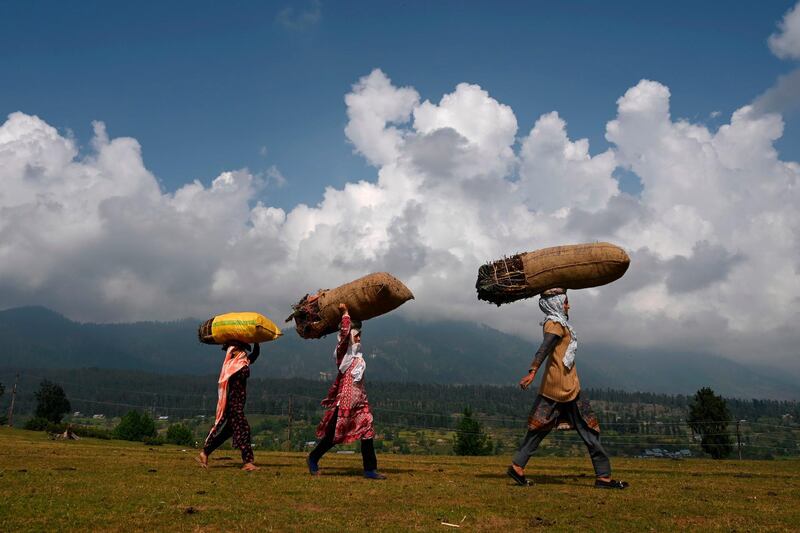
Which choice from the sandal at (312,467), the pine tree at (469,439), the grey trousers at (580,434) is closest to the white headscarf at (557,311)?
the grey trousers at (580,434)

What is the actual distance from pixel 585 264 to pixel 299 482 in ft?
19.3

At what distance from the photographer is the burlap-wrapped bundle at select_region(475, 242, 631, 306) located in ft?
32.0

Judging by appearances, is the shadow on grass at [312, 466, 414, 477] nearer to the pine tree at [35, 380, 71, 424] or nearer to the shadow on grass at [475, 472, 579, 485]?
the shadow on grass at [475, 472, 579, 485]

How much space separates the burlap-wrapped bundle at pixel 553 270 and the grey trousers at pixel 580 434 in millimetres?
2064

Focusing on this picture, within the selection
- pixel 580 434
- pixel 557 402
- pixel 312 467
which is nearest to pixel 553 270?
pixel 557 402

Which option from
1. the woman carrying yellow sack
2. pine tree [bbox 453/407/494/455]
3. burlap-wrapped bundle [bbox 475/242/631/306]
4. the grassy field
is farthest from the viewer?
pine tree [bbox 453/407/494/455]

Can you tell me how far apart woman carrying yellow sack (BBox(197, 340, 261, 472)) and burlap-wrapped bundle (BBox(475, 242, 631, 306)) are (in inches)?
192

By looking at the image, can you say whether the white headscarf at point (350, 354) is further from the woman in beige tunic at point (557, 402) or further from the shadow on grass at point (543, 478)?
the shadow on grass at point (543, 478)

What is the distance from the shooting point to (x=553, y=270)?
9953mm

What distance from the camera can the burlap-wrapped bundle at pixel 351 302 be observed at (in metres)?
10.3

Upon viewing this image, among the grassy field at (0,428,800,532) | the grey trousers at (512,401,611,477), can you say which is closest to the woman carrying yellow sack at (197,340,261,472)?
the grassy field at (0,428,800,532)

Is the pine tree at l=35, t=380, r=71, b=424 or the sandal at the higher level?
the sandal

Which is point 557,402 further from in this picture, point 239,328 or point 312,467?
point 239,328

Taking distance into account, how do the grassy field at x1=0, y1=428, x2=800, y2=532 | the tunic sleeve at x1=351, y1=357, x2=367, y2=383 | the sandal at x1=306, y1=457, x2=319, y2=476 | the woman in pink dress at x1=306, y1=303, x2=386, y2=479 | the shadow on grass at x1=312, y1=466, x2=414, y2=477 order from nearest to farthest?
the grassy field at x1=0, y1=428, x2=800, y2=532 < the woman in pink dress at x1=306, y1=303, x2=386, y2=479 < the sandal at x1=306, y1=457, x2=319, y2=476 < the tunic sleeve at x1=351, y1=357, x2=367, y2=383 < the shadow on grass at x1=312, y1=466, x2=414, y2=477
